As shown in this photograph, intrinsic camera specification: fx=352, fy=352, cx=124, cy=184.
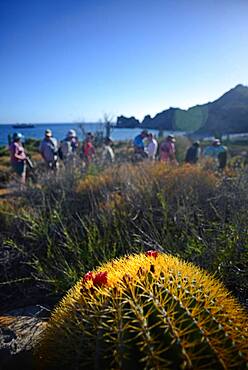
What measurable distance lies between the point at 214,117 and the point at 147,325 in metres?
37.6

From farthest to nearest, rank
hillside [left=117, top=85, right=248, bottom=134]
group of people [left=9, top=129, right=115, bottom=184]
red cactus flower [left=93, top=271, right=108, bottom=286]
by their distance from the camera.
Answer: hillside [left=117, top=85, right=248, bottom=134]
group of people [left=9, top=129, right=115, bottom=184]
red cactus flower [left=93, top=271, right=108, bottom=286]

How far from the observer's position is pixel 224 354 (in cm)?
146

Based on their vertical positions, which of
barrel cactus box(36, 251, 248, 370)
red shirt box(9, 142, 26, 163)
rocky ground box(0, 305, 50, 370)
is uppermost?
barrel cactus box(36, 251, 248, 370)

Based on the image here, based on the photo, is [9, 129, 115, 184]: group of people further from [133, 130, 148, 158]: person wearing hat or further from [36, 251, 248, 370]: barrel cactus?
[36, 251, 248, 370]: barrel cactus

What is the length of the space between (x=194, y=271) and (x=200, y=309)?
341 mm

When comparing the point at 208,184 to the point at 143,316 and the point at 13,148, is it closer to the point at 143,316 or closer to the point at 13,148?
the point at 143,316

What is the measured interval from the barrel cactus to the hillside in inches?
772

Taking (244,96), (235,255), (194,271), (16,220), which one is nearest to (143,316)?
(194,271)

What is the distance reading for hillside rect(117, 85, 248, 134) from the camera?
2694cm

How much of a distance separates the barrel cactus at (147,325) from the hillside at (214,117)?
19621mm

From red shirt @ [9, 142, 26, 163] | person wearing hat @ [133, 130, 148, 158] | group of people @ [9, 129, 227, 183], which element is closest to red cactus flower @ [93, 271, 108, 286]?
group of people @ [9, 129, 227, 183]

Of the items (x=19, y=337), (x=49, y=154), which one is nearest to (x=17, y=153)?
(x=49, y=154)

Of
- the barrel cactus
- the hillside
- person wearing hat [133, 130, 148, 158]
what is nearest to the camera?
the barrel cactus

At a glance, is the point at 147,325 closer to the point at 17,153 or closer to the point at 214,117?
the point at 17,153
